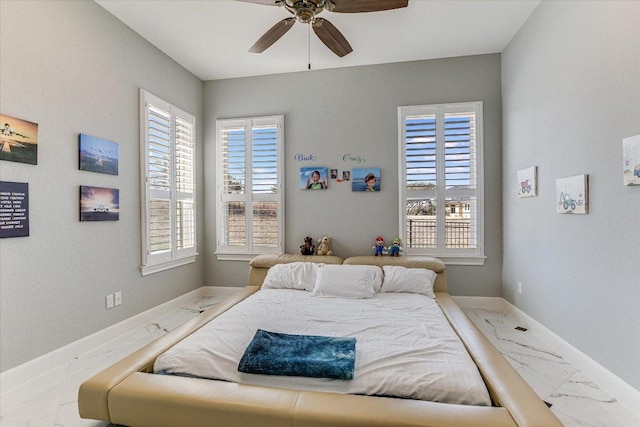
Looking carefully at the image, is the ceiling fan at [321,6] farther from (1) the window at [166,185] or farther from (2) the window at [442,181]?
(1) the window at [166,185]

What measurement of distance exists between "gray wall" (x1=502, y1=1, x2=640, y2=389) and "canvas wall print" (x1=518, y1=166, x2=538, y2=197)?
57 mm

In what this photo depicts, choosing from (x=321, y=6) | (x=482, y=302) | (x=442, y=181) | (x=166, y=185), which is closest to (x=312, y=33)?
(x=321, y=6)

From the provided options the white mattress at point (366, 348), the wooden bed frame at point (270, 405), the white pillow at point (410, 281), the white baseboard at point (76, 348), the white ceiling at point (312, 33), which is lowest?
the white baseboard at point (76, 348)

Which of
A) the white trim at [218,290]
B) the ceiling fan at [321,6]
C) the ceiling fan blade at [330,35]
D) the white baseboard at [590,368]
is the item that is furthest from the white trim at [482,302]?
the ceiling fan at [321,6]

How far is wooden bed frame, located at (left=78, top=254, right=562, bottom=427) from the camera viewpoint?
49.9 inches

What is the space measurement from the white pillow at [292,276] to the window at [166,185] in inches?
51.5

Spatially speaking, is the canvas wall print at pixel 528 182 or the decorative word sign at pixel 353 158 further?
the decorative word sign at pixel 353 158

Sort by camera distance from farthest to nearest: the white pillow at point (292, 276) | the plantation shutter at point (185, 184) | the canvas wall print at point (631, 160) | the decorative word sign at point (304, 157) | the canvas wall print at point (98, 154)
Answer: the decorative word sign at point (304, 157) < the plantation shutter at point (185, 184) < the white pillow at point (292, 276) < the canvas wall print at point (98, 154) < the canvas wall print at point (631, 160)

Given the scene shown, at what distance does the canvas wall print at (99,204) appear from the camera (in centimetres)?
264

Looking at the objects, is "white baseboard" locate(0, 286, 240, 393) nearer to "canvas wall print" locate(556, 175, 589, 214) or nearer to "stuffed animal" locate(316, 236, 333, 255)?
"stuffed animal" locate(316, 236, 333, 255)

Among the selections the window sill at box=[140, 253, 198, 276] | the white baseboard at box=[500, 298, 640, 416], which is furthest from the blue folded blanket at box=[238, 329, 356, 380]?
the window sill at box=[140, 253, 198, 276]

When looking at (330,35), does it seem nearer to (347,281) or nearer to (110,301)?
(347,281)

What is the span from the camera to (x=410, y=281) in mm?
3057

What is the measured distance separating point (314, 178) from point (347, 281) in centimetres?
158
